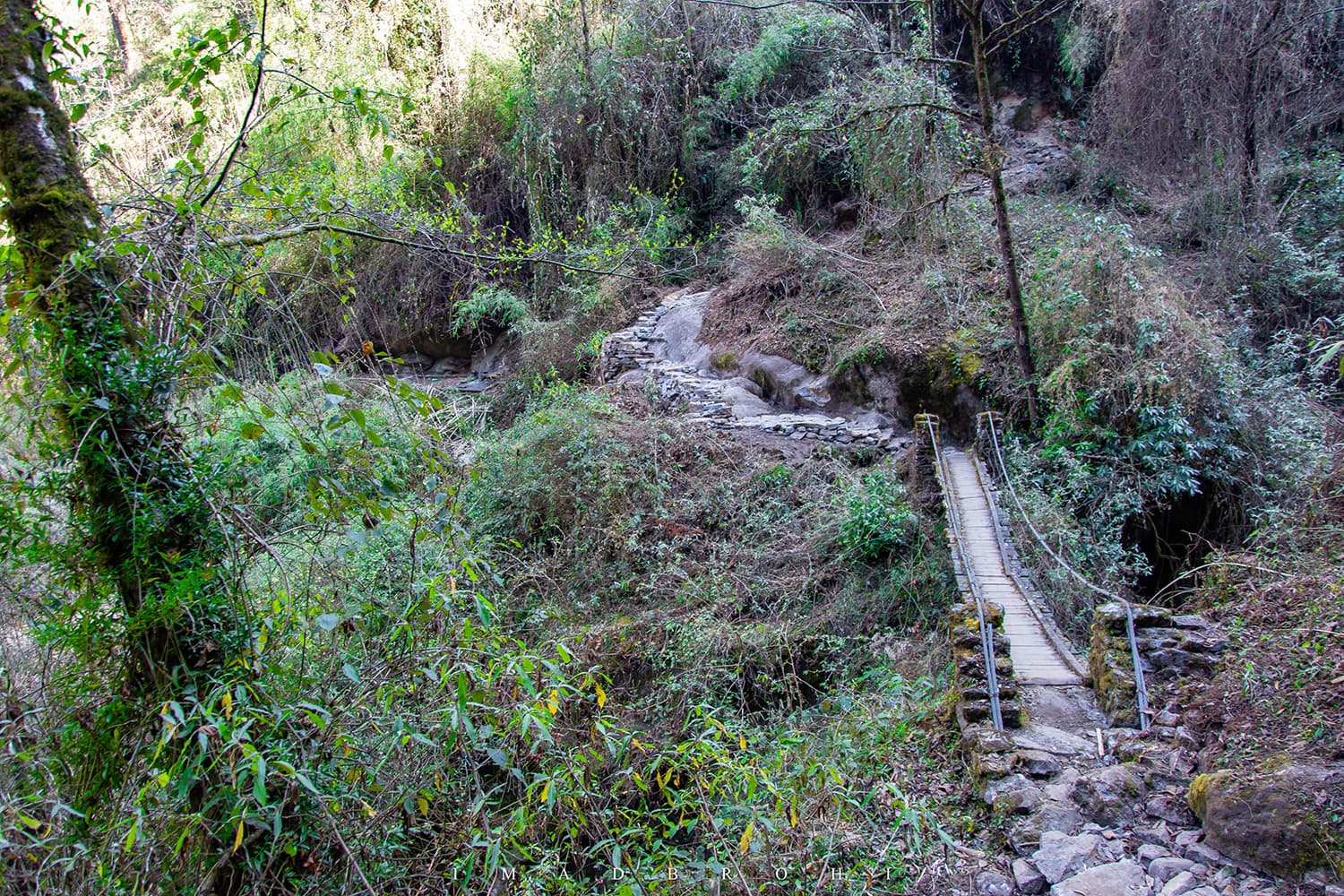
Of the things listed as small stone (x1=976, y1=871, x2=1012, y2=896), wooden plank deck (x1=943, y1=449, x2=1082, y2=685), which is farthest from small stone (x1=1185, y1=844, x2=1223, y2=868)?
wooden plank deck (x1=943, y1=449, x2=1082, y2=685)

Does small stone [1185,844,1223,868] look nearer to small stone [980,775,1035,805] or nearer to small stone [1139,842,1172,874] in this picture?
small stone [1139,842,1172,874]

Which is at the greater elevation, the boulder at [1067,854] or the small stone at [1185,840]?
the small stone at [1185,840]

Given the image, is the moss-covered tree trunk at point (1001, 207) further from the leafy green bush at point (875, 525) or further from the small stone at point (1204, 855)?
the small stone at point (1204, 855)

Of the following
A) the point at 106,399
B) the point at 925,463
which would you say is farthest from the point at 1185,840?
the point at 925,463

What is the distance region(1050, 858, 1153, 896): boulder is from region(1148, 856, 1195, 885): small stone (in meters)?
0.05

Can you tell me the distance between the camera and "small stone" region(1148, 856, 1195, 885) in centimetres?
336

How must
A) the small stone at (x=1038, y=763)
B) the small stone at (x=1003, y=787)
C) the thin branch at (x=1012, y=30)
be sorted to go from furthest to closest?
the thin branch at (x=1012, y=30) → the small stone at (x=1038, y=763) → the small stone at (x=1003, y=787)

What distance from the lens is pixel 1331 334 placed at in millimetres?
9297

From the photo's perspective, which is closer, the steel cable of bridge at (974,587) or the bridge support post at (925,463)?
the steel cable of bridge at (974,587)

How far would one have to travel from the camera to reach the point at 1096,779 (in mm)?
4094

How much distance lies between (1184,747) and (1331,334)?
7995 mm

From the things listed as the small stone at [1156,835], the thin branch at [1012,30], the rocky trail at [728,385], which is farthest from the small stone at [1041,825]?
the thin branch at [1012,30]

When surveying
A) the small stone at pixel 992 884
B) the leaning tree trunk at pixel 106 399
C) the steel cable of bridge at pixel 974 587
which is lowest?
the small stone at pixel 992 884

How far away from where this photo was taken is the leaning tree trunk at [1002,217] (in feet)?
28.6
